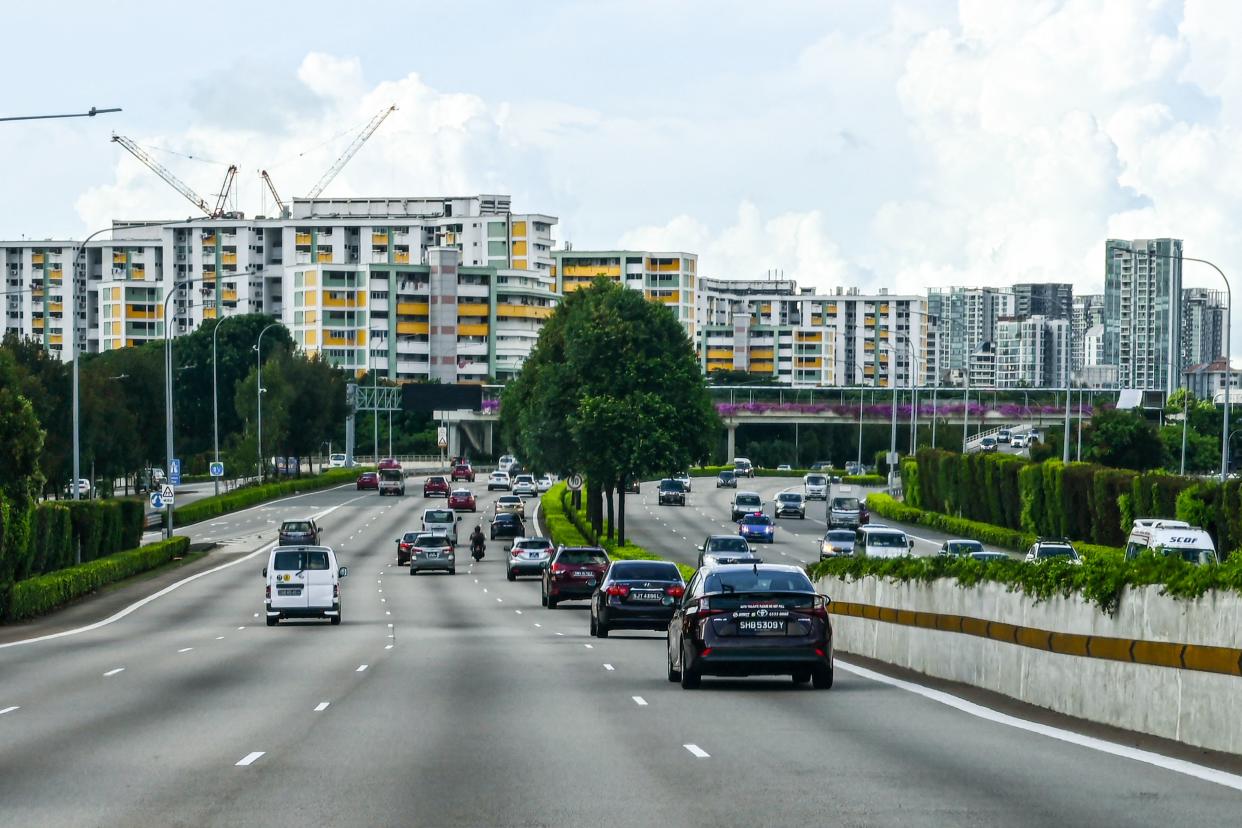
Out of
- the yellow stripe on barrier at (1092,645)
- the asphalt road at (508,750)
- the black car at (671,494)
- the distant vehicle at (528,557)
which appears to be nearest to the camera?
the asphalt road at (508,750)

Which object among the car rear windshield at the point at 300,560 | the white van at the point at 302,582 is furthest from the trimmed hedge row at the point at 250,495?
the car rear windshield at the point at 300,560

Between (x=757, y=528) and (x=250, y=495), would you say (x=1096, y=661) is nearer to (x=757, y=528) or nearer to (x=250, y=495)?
(x=757, y=528)

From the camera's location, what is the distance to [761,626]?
21594 mm

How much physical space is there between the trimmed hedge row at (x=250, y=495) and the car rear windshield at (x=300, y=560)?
53719 mm

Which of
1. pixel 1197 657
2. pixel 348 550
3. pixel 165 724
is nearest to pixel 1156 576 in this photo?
pixel 1197 657

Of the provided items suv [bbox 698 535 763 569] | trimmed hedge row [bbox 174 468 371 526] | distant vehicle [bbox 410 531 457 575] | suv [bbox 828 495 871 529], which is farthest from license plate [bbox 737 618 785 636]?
trimmed hedge row [bbox 174 468 371 526]

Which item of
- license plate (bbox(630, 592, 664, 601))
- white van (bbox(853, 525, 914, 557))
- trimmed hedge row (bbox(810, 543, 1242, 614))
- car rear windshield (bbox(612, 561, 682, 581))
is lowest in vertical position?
white van (bbox(853, 525, 914, 557))

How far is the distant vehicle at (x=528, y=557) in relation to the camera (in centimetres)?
6462

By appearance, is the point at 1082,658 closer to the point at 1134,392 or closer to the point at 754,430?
the point at 1134,392

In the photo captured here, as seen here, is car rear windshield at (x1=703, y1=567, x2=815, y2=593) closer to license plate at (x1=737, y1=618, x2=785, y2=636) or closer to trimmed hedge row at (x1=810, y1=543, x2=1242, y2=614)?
license plate at (x1=737, y1=618, x2=785, y2=636)

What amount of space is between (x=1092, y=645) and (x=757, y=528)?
64562 mm

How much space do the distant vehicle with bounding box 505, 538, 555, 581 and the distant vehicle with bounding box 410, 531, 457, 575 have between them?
2775 millimetres

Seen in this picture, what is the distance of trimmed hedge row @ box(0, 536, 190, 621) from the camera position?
4350 centimetres

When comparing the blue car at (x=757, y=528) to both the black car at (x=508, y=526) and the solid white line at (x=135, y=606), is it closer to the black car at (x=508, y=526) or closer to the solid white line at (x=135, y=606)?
the black car at (x=508, y=526)
